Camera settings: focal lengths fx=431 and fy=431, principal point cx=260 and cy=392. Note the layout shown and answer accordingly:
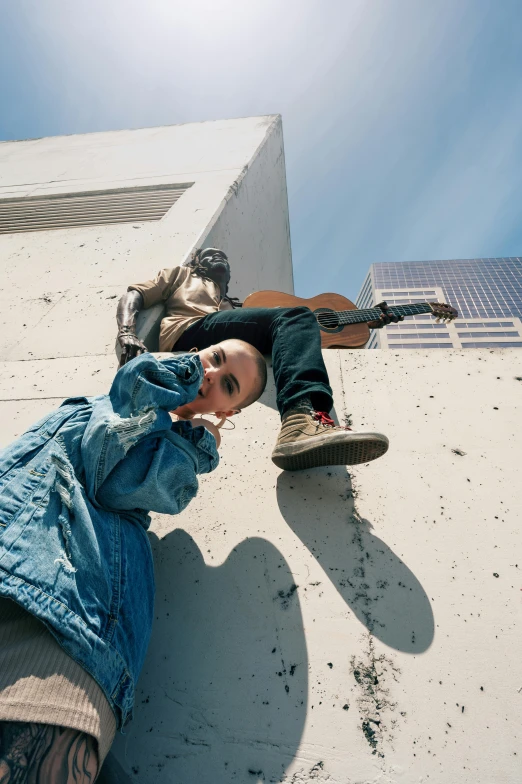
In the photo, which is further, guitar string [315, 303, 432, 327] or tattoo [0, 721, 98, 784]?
guitar string [315, 303, 432, 327]

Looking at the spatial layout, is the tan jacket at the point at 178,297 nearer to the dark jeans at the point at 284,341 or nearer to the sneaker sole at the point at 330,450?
the dark jeans at the point at 284,341

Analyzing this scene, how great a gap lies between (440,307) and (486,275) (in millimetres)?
57793

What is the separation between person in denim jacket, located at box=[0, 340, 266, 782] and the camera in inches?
23.0

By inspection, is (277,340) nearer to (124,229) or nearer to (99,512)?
(99,512)

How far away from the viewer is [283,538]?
104cm

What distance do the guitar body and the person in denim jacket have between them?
1628 millimetres

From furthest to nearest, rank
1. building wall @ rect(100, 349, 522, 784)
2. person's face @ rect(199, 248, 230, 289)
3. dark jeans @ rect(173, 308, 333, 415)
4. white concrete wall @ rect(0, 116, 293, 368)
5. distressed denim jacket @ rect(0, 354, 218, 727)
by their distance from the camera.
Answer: person's face @ rect(199, 248, 230, 289)
white concrete wall @ rect(0, 116, 293, 368)
dark jeans @ rect(173, 308, 333, 415)
building wall @ rect(100, 349, 522, 784)
distressed denim jacket @ rect(0, 354, 218, 727)

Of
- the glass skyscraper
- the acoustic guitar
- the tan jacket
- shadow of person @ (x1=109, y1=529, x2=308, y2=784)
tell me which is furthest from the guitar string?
the glass skyscraper

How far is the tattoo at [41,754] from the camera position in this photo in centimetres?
50

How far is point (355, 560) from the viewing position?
0.98 metres

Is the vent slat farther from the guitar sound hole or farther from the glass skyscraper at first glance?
the glass skyscraper

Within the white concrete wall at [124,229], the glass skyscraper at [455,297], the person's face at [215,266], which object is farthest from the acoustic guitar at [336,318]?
the glass skyscraper at [455,297]

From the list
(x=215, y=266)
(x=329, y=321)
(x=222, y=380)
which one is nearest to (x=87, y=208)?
(x=215, y=266)

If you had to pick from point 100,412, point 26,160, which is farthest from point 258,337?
point 26,160
